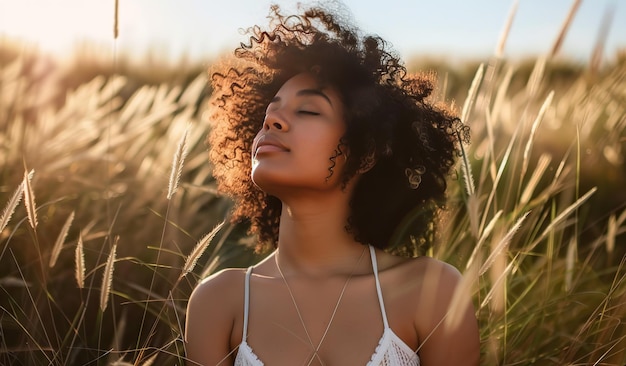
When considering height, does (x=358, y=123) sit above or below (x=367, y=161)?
above

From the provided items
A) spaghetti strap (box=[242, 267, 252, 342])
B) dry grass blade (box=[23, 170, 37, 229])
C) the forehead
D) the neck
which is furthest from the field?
the forehead

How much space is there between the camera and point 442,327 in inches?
90.6

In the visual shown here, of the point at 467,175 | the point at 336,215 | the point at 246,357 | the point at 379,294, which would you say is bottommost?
the point at 246,357

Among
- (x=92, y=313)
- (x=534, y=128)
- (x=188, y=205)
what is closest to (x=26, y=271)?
(x=92, y=313)

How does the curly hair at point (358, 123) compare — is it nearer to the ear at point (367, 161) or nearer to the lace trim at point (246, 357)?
the ear at point (367, 161)

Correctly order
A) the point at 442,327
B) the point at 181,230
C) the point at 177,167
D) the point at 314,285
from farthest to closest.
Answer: the point at 181,230 < the point at 314,285 < the point at 442,327 < the point at 177,167

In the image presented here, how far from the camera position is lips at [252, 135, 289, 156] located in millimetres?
2316

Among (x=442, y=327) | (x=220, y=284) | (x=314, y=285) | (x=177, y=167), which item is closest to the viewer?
(x=177, y=167)

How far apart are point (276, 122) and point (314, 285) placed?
1.52 feet

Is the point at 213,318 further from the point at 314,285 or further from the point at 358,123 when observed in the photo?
the point at 358,123

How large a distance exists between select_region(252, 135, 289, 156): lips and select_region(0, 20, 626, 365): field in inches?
8.3

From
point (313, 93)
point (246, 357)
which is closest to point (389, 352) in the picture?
point (246, 357)

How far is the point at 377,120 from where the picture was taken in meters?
2.56

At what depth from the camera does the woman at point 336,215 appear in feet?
7.60
